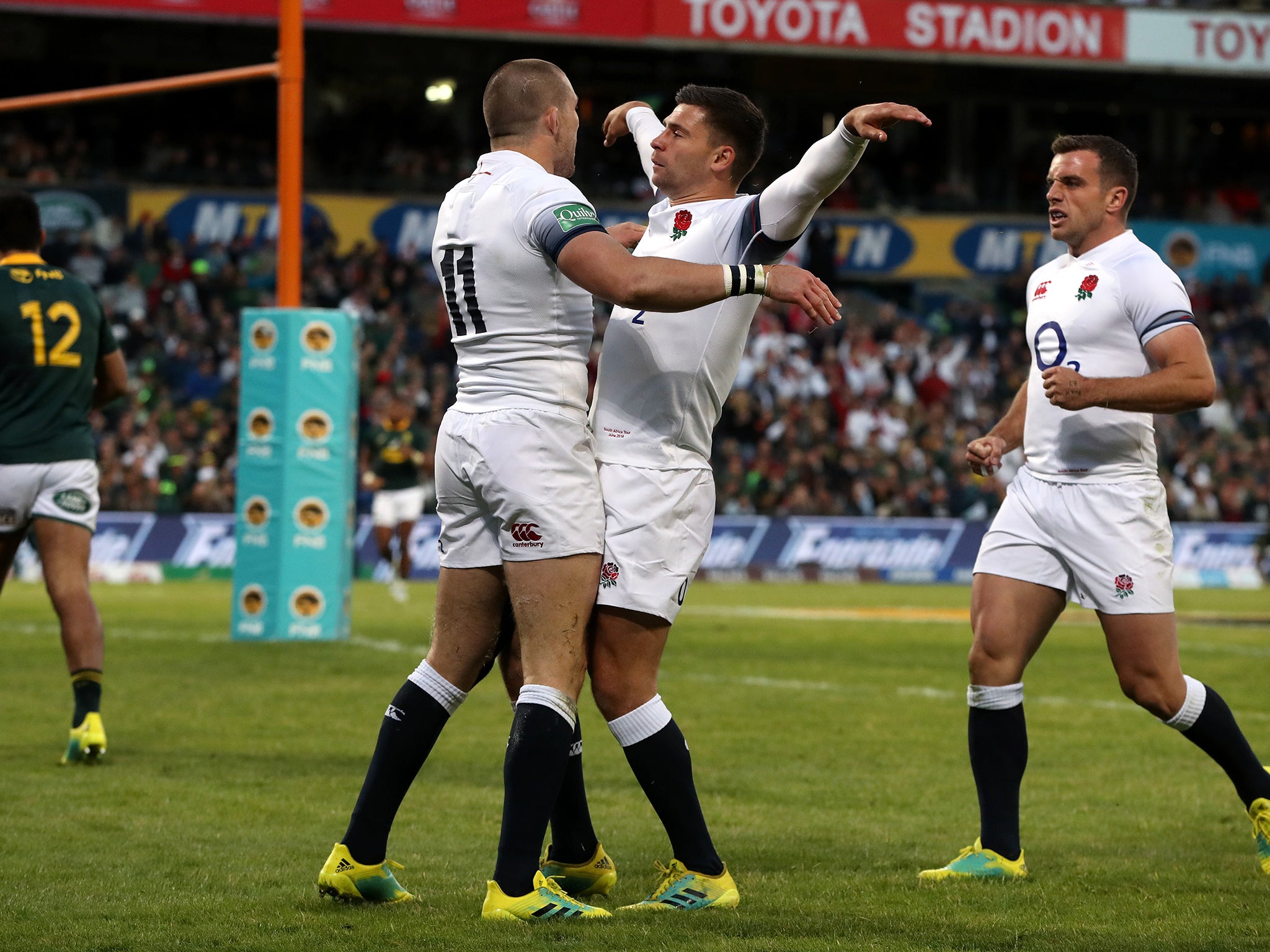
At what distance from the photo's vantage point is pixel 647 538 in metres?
4.75

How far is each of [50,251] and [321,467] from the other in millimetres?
15840

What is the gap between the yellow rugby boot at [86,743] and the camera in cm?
751

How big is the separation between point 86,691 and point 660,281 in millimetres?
4311

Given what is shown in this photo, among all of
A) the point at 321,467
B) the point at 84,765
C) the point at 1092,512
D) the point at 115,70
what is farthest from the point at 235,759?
the point at 115,70

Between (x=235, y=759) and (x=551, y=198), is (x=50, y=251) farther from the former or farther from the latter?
(x=551, y=198)

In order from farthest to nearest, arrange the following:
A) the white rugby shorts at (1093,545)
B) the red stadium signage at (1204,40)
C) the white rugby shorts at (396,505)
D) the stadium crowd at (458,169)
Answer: the red stadium signage at (1204,40) < the stadium crowd at (458,169) < the white rugby shorts at (396,505) < the white rugby shorts at (1093,545)

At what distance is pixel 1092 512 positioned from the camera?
5.66 meters

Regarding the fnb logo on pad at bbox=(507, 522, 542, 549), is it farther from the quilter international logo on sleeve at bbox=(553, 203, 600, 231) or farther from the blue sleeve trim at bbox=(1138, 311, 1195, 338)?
the blue sleeve trim at bbox=(1138, 311, 1195, 338)

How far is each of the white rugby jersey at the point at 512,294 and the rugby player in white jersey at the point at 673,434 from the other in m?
0.19

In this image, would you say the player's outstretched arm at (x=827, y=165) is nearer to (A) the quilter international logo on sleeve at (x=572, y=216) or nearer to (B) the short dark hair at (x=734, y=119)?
(B) the short dark hair at (x=734, y=119)

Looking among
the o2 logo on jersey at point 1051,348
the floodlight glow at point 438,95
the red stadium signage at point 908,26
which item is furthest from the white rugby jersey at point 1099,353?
Answer: the floodlight glow at point 438,95

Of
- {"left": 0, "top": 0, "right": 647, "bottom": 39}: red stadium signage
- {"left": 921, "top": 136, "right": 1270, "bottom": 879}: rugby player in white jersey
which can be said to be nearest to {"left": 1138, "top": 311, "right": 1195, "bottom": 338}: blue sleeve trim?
{"left": 921, "top": 136, "right": 1270, "bottom": 879}: rugby player in white jersey

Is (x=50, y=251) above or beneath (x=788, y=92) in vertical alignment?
beneath

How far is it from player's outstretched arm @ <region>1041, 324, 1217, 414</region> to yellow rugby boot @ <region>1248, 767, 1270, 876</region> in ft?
4.43
